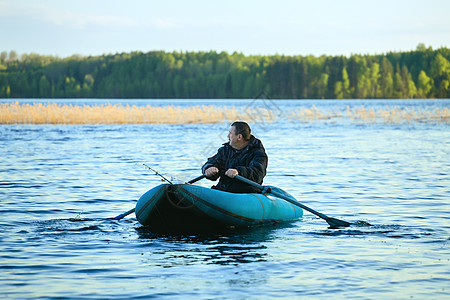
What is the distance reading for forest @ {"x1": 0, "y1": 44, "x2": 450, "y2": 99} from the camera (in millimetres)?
129250

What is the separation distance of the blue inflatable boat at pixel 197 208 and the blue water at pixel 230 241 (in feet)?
0.58

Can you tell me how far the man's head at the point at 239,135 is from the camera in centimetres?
973

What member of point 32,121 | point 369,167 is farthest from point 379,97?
point 369,167

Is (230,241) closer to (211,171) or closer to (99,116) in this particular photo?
(211,171)

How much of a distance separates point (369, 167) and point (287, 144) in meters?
8.58

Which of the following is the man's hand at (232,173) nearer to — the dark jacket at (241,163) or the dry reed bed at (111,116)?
the dark jacket at (241,163)

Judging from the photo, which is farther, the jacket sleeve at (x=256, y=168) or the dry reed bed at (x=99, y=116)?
the dry reed bed at (x=99, y=116)

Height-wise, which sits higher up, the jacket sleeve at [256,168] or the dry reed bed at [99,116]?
the jacket sleeve at [256,168]

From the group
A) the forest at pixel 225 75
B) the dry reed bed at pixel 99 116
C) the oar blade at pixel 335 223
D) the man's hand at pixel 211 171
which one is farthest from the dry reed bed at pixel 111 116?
the forest at pixel 225 75

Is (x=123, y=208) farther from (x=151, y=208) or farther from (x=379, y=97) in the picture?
(x=379, y=97)

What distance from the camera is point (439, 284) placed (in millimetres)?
6965

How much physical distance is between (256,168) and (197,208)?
1090 millimetres

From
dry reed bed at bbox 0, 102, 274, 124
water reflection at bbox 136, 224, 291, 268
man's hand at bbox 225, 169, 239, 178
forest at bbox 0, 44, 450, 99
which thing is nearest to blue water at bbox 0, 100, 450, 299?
water reflection at bbox 136, 224, 291, 268

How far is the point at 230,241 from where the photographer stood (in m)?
9.02
